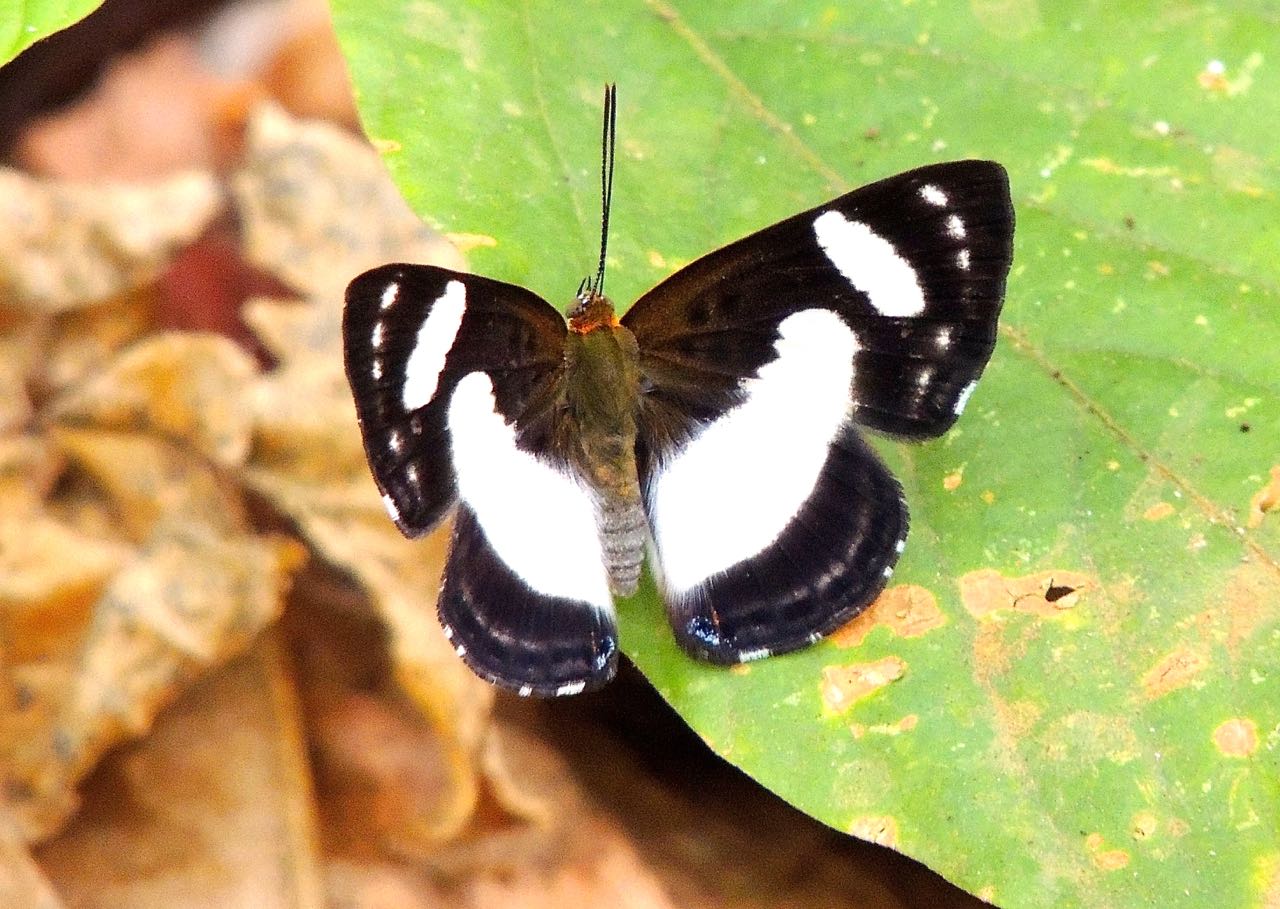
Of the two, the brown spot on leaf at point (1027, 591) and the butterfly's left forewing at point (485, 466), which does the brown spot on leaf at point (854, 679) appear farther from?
the butterfly's left forewing at point (485, 466)

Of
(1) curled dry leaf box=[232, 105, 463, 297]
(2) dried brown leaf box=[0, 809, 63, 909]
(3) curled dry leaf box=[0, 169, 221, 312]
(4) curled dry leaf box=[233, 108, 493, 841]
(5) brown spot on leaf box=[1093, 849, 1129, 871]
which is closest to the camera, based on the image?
(5) brown spot on leaf box=[1093, 849, 1129, 871]

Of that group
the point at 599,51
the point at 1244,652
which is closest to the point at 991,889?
the point at 1244,652

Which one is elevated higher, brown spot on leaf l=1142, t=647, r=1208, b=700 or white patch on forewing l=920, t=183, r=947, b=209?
white patch on forewing l=920, t=183, r=947, b=209

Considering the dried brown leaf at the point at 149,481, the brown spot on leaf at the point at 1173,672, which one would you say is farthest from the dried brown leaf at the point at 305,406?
the brown spot on leaf at the point at 1173,672

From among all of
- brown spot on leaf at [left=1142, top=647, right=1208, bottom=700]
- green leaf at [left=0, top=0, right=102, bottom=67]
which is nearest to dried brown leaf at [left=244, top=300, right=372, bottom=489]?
green leaf at [left=0, top=0, right=102, bottom=67]

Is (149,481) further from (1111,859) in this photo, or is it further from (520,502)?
(1111,859)

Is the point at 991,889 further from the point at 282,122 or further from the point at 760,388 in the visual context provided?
the point at 282,122

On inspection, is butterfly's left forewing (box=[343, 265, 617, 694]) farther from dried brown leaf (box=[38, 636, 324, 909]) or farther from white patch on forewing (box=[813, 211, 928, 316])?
dried brown leaf (box=[38, 636, 324, 909])

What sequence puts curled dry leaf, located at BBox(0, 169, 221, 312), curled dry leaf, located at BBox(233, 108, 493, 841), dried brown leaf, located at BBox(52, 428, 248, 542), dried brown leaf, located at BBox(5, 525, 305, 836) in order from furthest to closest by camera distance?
curled dry leaf, located at BBox(0, 169, 221, 312) < dried brown leaf, located at BBox(52, 428, 248, 542) < curled dry leaf, located at BBox(233, 108, 493, 841) < dried brown leaf, located at BBox(5, 525, 305, 836)
